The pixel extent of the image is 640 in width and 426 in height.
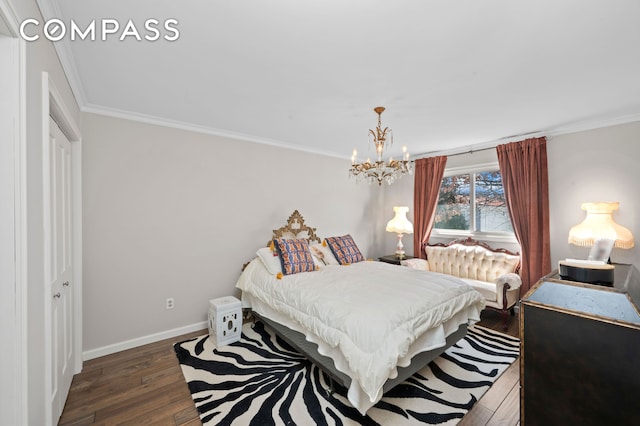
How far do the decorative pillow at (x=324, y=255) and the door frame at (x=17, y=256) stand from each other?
9.65 feet

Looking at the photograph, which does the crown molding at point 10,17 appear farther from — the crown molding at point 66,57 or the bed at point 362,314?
the bed at point 362,314

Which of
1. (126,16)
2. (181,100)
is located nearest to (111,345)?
(181,100)

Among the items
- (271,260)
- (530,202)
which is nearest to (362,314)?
(271,260)

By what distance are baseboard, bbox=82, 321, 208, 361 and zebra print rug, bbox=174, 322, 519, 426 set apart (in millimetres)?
274

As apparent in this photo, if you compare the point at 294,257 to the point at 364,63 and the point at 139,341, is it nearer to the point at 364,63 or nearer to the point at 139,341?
the point at 139,341

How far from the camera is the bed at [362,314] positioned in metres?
1.82

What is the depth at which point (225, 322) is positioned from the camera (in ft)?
9.65

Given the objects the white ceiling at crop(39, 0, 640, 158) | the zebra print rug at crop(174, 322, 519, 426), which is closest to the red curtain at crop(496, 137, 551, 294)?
the white ceiling at crop(39, 0, 640, 158)

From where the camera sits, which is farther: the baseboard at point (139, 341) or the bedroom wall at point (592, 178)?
the bedroom wall at point (592, 178)

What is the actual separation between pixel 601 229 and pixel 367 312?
110 inches

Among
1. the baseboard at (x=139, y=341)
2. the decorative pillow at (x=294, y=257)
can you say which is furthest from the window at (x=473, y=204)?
the baseboard at (x=139, y=341)

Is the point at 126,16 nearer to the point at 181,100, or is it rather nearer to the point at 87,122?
the point at 181,100

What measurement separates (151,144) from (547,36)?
3.70 meters

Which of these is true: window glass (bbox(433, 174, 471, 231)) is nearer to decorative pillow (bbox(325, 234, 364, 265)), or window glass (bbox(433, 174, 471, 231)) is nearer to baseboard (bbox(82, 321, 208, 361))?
decorative pillow (bbox(325, 234, 364, 265))
